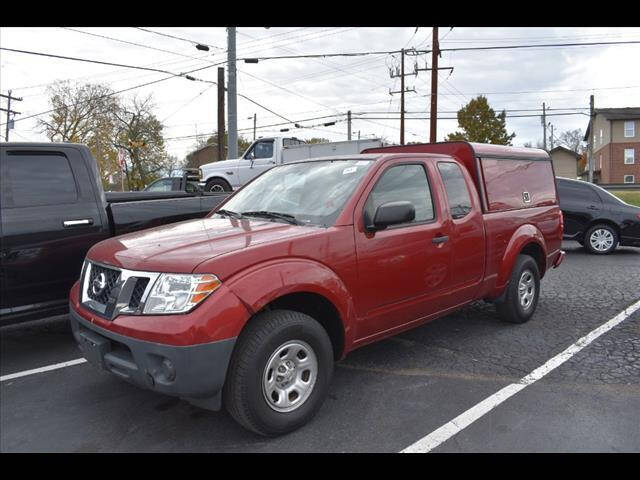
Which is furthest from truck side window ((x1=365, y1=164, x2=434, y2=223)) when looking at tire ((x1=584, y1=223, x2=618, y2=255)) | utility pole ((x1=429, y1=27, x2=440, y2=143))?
utility pole ((x1=429, y1=27, x2=440, y2=143))

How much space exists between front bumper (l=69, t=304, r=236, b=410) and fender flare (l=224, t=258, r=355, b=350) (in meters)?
0.21

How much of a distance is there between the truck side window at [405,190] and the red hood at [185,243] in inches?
27.6

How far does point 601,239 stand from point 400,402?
29.1 feet

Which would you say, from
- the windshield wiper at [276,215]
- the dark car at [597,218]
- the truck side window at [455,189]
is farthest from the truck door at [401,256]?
the dark car at [597,218]

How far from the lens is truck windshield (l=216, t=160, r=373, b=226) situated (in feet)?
11.7

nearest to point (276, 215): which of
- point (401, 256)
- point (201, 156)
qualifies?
point (401, 256)

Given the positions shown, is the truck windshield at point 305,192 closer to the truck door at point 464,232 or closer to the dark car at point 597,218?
the truck door at point 464,232

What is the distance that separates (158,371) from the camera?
8.76ft

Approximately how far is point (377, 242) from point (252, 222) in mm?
941

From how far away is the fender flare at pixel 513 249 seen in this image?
16.0 ft

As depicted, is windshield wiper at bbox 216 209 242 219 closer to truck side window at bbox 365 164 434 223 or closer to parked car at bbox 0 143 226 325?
truck side window at bbox 365 164 434 223

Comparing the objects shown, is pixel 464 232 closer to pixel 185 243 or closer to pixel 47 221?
pixel 185 243

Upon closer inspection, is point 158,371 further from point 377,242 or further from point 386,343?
point 386,343

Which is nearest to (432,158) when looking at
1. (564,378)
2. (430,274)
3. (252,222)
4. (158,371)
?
(430,274)
